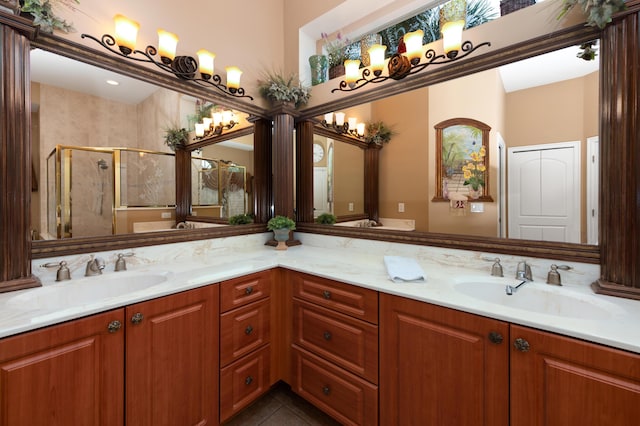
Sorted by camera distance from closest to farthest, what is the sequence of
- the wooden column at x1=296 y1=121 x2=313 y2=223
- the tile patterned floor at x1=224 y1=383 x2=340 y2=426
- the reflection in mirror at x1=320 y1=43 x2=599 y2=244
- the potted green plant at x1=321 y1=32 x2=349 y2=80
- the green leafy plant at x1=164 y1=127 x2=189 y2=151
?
the reflection in mirror at x1=320 y1=43 x2=599 y2=244 < the tile patterned floor at x1=224 y1=383 x2=340 y2=426 < the green leafy plant at x1=164 y1=127 x2=189 y2=151 < the potted green plant at x1=321 y1=32 x2=349 y2=80 < the wooden column at x1=296 y1=121 x2=313 y2=223

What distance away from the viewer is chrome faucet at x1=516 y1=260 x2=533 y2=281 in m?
1.29

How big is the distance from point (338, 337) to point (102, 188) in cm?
164

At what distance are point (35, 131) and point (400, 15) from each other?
255 centimetres

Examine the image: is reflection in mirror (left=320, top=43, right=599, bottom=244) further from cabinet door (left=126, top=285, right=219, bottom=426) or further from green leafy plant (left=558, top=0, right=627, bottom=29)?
cabinet door (left=126, top=285, right=219, bottom=426)

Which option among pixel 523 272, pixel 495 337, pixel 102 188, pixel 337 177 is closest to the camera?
pixel 495 337

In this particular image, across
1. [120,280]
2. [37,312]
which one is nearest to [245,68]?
[120,280]

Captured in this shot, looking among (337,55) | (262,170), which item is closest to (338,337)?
(262,170)

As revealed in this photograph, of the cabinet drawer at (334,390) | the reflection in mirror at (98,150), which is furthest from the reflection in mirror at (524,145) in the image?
the reflection in mirror at (98,150)

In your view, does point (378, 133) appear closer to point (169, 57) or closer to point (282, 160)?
point (282, 160)

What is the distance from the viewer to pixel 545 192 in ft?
4.52

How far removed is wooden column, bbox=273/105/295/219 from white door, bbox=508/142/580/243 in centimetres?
164

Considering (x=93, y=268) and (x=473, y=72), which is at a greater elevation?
(x=473, y=72)

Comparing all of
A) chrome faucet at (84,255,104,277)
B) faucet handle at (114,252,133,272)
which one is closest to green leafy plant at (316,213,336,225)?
faucet handle at (114,252,133,272)

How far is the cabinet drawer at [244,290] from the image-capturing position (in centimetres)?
138
